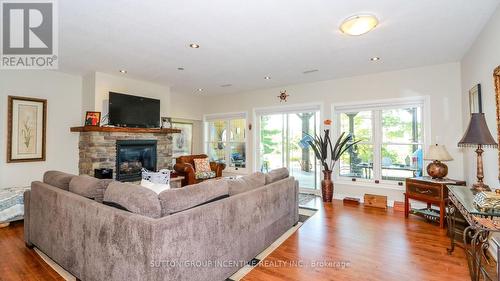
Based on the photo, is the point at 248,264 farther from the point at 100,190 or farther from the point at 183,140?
the point at 183,140

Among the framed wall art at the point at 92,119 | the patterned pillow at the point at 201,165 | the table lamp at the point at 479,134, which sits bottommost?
the patterned pillow at the point at 201,165

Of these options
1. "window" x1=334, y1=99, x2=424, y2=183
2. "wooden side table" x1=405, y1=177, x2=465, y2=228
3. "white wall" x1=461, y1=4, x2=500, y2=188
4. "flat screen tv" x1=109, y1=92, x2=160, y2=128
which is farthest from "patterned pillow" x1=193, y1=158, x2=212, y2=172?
"white wall" x1=461, y1=4, x2=500, y2=188

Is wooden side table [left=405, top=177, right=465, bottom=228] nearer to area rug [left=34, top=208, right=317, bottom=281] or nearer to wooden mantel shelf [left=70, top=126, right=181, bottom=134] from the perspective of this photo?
area rug [left=34, top=208, right=317, bottom=281]

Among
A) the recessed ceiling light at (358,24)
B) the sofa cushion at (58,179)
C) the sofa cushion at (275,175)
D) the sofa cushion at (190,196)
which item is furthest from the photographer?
the sofa cushion at (275,175)

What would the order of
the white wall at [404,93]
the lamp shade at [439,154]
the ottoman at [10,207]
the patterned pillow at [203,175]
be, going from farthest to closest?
the patterned pillow at [203,175], the white wall at [404,93], the lamp shade at [439,154], the ottoman at [10,207]

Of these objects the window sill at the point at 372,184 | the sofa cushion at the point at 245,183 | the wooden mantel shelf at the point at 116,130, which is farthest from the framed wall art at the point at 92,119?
the window sill at the point at 372,184

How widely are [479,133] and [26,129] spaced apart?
22.3 ft

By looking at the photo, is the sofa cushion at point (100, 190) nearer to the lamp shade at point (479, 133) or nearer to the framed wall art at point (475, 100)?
the lamp shade at point (479, 133)

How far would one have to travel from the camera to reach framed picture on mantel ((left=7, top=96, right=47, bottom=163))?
14.1ft

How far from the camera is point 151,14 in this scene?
2605mm

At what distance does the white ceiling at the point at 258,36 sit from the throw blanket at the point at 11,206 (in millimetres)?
2255

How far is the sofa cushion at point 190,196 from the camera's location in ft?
5.97

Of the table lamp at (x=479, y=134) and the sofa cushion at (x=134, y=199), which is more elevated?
the table lamp at (x=479, y=134)

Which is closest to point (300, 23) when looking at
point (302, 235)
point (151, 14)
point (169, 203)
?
point (151, 14)
